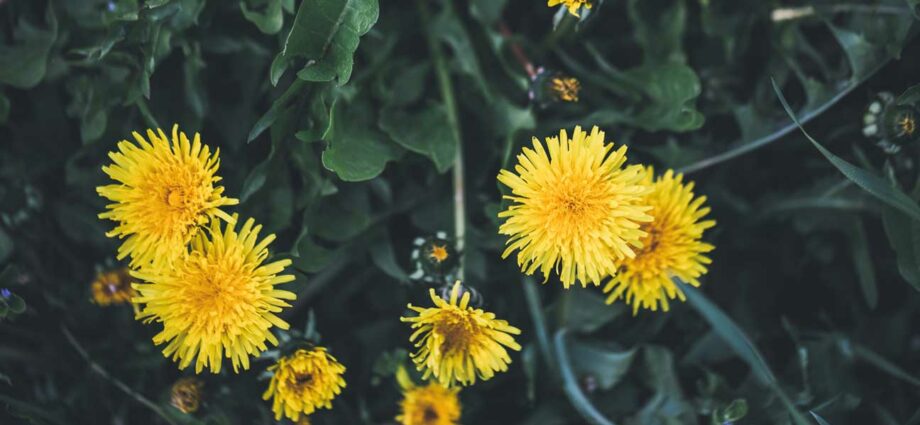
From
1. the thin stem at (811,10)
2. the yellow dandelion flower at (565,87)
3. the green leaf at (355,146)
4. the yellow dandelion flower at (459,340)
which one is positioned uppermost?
the thin stem at (811,10)

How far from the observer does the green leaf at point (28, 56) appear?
2.03 meters

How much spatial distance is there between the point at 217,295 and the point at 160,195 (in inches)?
9.8

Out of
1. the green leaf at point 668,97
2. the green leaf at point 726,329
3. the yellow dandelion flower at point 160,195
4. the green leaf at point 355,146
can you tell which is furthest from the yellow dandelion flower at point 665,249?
the yellow dandelion flower at point 160,195

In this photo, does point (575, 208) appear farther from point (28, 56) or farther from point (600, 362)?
point (28, 56)

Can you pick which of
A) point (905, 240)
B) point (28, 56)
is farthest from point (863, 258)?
point (28, 56)

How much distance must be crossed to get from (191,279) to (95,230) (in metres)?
0.72

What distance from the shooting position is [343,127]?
1.94m

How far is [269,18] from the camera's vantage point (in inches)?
73.1

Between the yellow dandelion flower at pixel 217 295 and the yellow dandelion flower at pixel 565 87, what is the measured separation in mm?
782

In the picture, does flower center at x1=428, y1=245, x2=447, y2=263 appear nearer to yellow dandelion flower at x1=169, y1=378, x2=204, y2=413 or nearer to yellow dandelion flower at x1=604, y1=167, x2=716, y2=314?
yellow dandelion flower at x1=604, y1=167, x2=716, y2=314

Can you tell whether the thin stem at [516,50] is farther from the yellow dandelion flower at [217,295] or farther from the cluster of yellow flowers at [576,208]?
the yellow dandelion flower at [217,295]

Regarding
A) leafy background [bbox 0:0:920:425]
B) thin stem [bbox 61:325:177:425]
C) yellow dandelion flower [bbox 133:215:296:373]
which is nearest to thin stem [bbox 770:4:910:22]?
leafy background [bbox 0:0:920:425]

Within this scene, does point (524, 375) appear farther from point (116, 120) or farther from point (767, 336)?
point (116, 120)

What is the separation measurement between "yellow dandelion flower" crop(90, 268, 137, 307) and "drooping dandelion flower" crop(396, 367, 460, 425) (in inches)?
29.4
